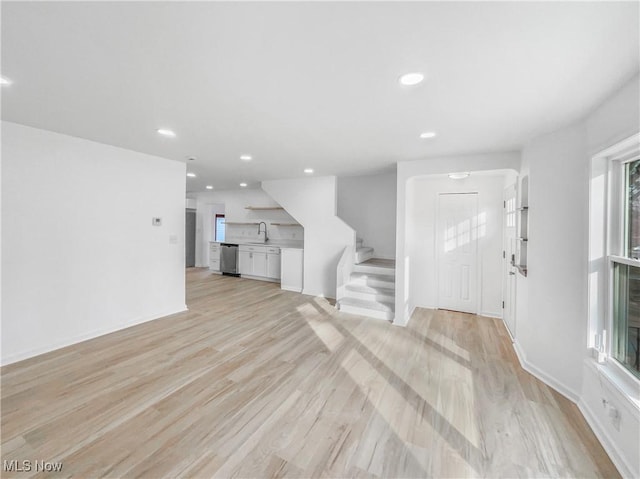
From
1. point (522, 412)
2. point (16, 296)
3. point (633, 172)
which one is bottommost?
point (522, 412)

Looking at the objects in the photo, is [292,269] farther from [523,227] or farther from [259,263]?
[523,227]

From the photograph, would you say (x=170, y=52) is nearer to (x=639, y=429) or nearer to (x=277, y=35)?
(x=277, y=35)

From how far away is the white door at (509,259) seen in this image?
3.53m

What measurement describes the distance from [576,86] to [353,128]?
160cm

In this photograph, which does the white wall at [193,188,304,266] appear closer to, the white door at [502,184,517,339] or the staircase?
the staircase

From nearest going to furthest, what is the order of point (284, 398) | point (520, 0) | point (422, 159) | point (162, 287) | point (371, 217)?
point (520, 0) < point (284, 398) < point (422, 159) < point (162, 287) < point (371, 217)

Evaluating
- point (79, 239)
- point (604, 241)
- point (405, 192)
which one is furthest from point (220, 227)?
point (604, 241)

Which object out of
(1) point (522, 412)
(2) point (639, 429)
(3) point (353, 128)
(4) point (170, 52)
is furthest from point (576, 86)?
(4) point (170, 52)

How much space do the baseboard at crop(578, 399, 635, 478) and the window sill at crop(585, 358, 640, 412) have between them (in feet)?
1.09

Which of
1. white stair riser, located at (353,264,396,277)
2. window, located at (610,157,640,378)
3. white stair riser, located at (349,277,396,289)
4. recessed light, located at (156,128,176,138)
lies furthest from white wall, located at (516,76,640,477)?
recessed light, located at (156,128,176,138)

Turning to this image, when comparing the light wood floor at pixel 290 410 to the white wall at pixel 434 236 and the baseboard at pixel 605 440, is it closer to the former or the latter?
the baseboard at pixel 605 440

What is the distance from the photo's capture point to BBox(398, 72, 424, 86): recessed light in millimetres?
1653

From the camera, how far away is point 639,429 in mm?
1478

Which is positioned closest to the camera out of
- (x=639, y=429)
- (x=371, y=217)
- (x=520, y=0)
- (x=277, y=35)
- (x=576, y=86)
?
(x=520, y=0)
